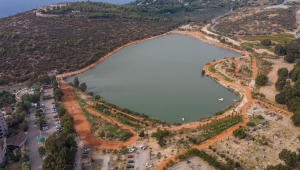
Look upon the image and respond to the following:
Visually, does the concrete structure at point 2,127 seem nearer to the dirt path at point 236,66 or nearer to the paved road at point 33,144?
the paved road at point 33,144

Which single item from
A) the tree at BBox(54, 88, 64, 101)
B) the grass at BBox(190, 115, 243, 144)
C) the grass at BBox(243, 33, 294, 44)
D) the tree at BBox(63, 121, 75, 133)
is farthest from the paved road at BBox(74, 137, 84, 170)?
the grass at BBox(243, 33, 294, 44)

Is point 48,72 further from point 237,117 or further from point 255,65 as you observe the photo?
point 255,65

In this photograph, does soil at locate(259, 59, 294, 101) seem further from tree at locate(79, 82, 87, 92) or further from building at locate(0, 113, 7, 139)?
building at locate(0, 113, 7, 139)

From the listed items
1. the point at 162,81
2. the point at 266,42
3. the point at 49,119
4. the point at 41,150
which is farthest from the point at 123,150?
the point at 266,42

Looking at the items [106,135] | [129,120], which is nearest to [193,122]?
[129,120]

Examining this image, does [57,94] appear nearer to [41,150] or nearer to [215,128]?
[41,150]

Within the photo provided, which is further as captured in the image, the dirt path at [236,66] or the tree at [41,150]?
the dirt path at [236,66]

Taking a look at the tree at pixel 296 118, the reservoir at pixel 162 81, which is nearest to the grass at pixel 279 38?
the reservoir at pixel 162 81
